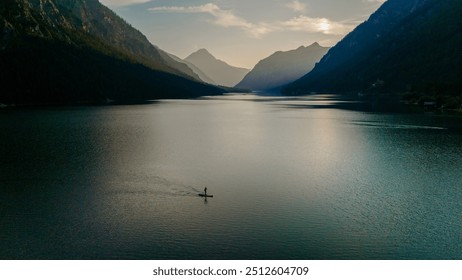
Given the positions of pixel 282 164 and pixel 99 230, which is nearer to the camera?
pixel 99 230

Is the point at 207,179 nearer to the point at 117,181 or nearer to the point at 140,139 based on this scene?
the point at 117,181

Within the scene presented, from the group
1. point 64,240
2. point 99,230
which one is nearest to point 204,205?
point 99,230

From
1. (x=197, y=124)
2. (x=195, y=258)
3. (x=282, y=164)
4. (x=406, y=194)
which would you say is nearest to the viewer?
(x=195, y=258)

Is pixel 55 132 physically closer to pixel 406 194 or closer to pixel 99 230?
pixel 99 230

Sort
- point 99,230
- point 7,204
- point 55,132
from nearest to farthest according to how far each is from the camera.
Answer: point 99,230, point 7,204, point 55,132

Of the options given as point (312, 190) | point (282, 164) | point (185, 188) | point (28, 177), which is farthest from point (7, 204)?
point (282, 164)

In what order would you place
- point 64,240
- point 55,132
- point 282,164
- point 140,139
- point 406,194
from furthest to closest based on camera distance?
point 55,132 < point 140,139 < point 282,164 < point 406,194 < point 64,240
